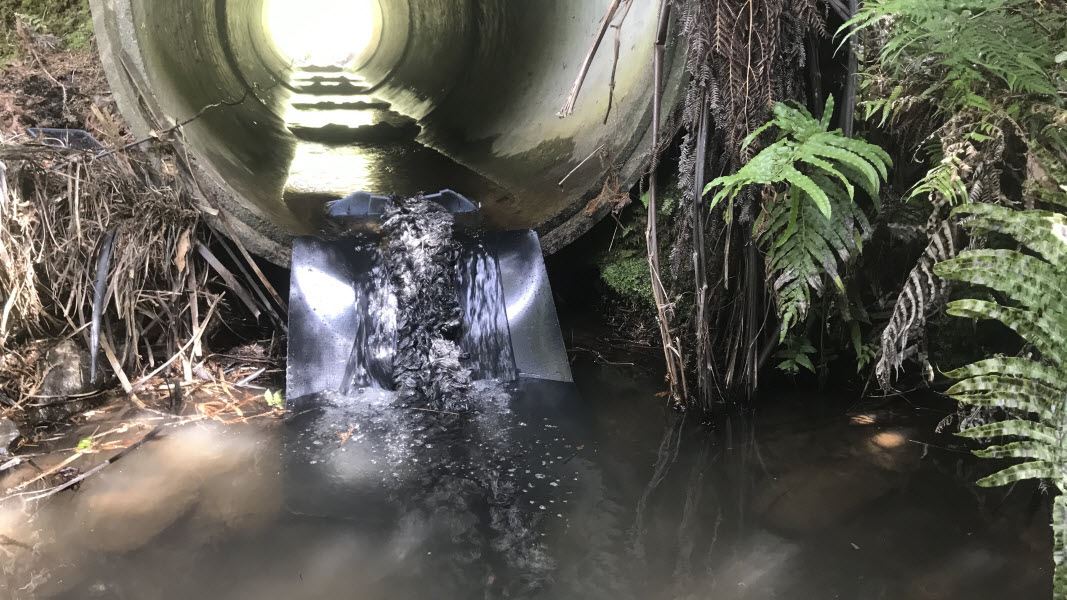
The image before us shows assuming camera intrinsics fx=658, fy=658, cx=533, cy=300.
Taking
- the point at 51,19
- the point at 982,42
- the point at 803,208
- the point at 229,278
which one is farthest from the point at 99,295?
the point at 982,42

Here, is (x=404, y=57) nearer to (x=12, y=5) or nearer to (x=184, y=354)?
(x=12, y=5)

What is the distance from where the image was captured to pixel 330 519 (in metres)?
2.65

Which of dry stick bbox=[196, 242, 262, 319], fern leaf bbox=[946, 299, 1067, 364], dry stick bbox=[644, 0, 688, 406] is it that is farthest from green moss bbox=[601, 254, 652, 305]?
fern leaf bbox=[946, 299, 1067, 364]

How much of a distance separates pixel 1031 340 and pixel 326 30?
14.5 meters

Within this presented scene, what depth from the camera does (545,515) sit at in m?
2.66

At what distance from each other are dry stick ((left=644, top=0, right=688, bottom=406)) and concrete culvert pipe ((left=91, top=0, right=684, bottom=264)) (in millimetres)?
255

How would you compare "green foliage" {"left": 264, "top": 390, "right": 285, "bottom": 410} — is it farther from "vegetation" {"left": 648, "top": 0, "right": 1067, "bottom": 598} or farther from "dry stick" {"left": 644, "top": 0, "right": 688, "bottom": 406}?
"vegetation" {"left": 648, "top": 0, "right": 1067, "bottom": 598}

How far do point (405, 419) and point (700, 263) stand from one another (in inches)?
66.4

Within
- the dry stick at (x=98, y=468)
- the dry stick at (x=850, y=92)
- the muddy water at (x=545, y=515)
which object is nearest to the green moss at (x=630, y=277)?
the muddy water at (x=545, y=515)

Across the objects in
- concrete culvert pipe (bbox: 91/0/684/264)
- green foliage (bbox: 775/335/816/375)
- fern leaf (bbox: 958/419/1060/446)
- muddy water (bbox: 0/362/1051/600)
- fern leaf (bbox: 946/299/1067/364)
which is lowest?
muddy water (bbox: 0/362/1051/600)

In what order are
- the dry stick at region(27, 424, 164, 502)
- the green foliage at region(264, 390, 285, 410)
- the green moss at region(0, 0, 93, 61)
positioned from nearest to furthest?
the dry stick at region(27, 424, 164, 502)
the green foliage at region(264, 390, 285, 410)
the green moss at region(0, 0, 93, 61)

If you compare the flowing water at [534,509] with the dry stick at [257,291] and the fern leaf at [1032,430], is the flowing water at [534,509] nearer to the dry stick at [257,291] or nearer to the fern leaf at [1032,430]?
the fern leaf at [1032,430]

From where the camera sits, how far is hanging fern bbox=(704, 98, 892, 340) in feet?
8.25

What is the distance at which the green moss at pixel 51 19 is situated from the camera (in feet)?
16.9
